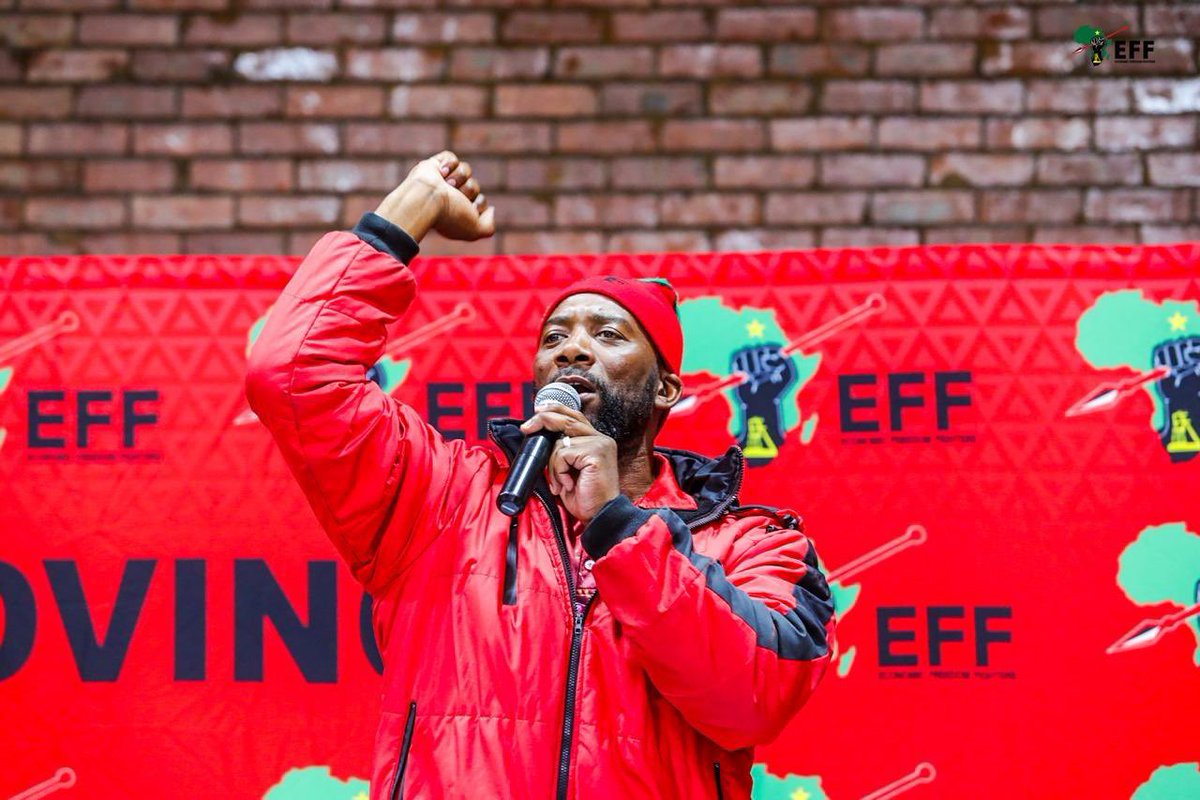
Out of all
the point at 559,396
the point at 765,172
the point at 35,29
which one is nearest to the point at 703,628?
the point at 559,396

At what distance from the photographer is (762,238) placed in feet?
10.7

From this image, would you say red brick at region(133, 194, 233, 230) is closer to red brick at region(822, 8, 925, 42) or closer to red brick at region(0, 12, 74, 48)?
red brick at region(0, 12, 74, 48)

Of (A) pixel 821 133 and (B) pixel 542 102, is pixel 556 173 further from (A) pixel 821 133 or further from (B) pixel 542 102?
(A) pixel 821 133

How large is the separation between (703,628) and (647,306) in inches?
30.3

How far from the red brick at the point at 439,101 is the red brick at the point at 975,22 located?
1.21 meters

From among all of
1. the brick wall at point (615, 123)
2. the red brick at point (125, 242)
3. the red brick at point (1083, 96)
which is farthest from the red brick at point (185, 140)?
the red brick at point (1083, 96)

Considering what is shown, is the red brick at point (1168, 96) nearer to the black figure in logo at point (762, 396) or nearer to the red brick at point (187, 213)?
the black figure in logo at point (762, 396)

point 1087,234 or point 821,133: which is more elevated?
point 821,133

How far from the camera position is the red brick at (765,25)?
3318mm

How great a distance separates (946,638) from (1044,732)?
10.9 inches

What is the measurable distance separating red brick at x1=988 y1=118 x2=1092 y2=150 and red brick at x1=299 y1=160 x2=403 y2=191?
1.57 m

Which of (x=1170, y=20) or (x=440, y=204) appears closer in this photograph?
(x=440, y=204)

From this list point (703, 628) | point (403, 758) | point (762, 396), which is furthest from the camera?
point (762, 396)

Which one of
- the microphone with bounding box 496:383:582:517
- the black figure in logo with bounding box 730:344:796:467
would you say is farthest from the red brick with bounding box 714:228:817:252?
the microphone with bounding box 496:383:582:517
